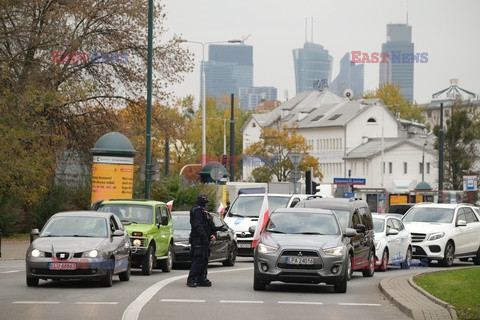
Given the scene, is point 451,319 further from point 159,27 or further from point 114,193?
point 159,27

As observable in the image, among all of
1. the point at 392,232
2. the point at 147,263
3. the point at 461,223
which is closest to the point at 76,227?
the point at 147,263

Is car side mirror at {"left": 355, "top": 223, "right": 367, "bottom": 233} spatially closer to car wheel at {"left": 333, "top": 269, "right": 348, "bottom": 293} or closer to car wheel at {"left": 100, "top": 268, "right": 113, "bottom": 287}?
car wheel at {"left": 333, "top": 269, "right": 348, "bottom": 293}

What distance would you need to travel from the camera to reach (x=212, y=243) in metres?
33.1

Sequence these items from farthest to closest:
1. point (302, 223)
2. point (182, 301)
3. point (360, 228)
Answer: point (360, 228) < point (302, 223) < point (182, 301)

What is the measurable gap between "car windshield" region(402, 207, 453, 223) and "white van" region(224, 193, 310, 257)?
3780 millimetres

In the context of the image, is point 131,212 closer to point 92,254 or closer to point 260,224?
point 260,224

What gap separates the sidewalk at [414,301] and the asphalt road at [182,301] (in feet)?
0.68

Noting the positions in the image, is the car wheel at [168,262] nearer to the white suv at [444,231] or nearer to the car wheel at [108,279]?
the car wheel at [108,279]

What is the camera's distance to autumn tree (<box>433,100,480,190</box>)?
3730 inches

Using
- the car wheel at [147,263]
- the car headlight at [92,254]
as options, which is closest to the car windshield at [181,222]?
the car wheel at [147,263]

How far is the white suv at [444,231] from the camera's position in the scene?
123 ft

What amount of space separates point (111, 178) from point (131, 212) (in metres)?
13.6

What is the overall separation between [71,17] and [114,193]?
45.1ft

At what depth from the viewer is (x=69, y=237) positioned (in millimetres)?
24047
